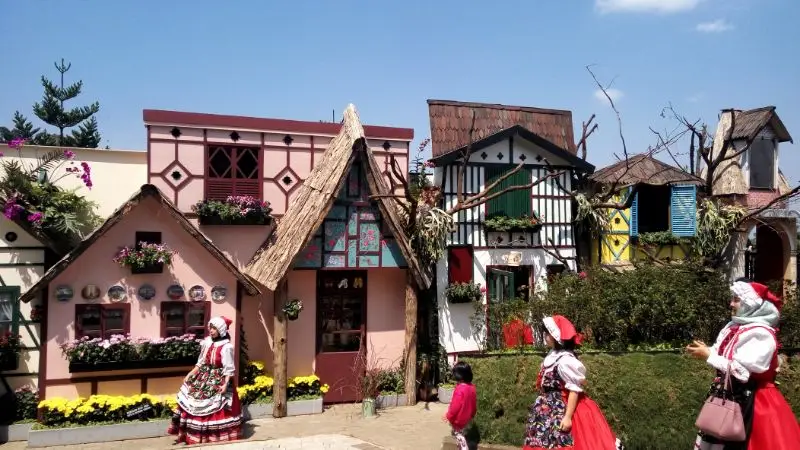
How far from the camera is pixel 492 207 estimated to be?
47.4 ft

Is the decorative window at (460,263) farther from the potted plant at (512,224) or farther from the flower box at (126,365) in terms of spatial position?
the flower box at (126,365)

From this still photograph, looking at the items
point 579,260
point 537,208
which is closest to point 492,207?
point 537,208

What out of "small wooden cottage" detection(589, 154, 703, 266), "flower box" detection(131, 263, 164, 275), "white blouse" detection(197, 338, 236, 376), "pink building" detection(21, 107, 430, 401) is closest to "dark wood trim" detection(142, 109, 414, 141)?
"pink building" detection(21, 107, 430, 401)

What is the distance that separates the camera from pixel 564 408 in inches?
234

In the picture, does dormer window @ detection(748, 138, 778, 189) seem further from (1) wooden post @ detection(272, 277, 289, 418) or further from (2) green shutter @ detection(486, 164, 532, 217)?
(1) wooden post @ detection(272, 277, 289, 418)

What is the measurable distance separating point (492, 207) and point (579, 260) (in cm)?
256

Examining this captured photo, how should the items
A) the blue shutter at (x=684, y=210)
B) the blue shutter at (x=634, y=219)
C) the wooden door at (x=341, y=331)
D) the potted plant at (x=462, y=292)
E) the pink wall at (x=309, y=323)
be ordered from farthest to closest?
the blue shutter at (x=634, y=219) → the blue shutter at (x=684, y=210) → the potted plant at (x=462, y=292) → the wooden door at (x=341, y=331) → the pink wall at (x=309, y=323)

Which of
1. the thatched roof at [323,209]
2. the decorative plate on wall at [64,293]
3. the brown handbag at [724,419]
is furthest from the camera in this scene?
the thatched roof at [323,209]

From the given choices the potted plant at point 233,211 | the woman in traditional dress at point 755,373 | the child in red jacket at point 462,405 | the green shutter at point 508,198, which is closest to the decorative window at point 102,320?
the potted plant at point 233,211

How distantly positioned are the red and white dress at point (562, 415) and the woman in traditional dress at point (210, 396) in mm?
5264

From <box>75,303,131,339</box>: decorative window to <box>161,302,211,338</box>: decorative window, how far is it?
58 centimetres

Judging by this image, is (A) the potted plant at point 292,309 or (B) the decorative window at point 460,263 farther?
(B) the decorative window at point 460,263

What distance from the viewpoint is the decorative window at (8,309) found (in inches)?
419

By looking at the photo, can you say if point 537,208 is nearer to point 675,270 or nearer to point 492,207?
point 492,207
